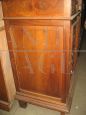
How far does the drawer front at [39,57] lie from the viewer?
1.04 meters

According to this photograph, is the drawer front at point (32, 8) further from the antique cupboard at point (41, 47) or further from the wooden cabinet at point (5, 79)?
the wooden cabinet at point (5, 79)

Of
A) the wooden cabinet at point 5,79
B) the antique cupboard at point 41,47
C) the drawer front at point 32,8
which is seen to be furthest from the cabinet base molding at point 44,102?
the drawer front at point 32,8

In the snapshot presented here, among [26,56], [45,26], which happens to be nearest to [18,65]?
[26,56]

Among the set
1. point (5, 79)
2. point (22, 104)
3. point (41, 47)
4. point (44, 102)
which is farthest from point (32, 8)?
point (22, 104)

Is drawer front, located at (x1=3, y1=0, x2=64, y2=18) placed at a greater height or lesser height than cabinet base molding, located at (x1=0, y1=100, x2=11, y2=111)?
greater

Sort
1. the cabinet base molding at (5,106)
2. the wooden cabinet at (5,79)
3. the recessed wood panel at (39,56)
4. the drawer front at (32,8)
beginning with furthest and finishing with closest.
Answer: the cabinet base molding at (5,106) < the wooden cabinet at (5,79) < the recessed wood panel at (39,56) < the drawer front at (32,8)

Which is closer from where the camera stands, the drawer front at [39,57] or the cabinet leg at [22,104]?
the drawer front at [39,57]

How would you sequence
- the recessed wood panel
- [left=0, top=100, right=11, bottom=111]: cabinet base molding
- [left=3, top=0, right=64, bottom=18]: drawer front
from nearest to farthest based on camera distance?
[left=3, top=0, right=64, bottom=18]: drawer front → the recessed wood panel → [left=0, top=100, right=11, bottom=111]: cabinet base molding

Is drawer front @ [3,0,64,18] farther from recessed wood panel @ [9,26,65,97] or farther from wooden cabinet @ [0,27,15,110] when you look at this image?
wooden cabinet @ [0,27,15,110]

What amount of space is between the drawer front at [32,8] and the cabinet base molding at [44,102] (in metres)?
0.78

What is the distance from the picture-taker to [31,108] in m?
1.50

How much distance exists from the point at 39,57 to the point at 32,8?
0.40 metres

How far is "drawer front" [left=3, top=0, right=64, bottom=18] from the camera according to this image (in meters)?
0.91

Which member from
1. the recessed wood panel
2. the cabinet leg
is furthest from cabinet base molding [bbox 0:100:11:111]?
the recessed wood panel
